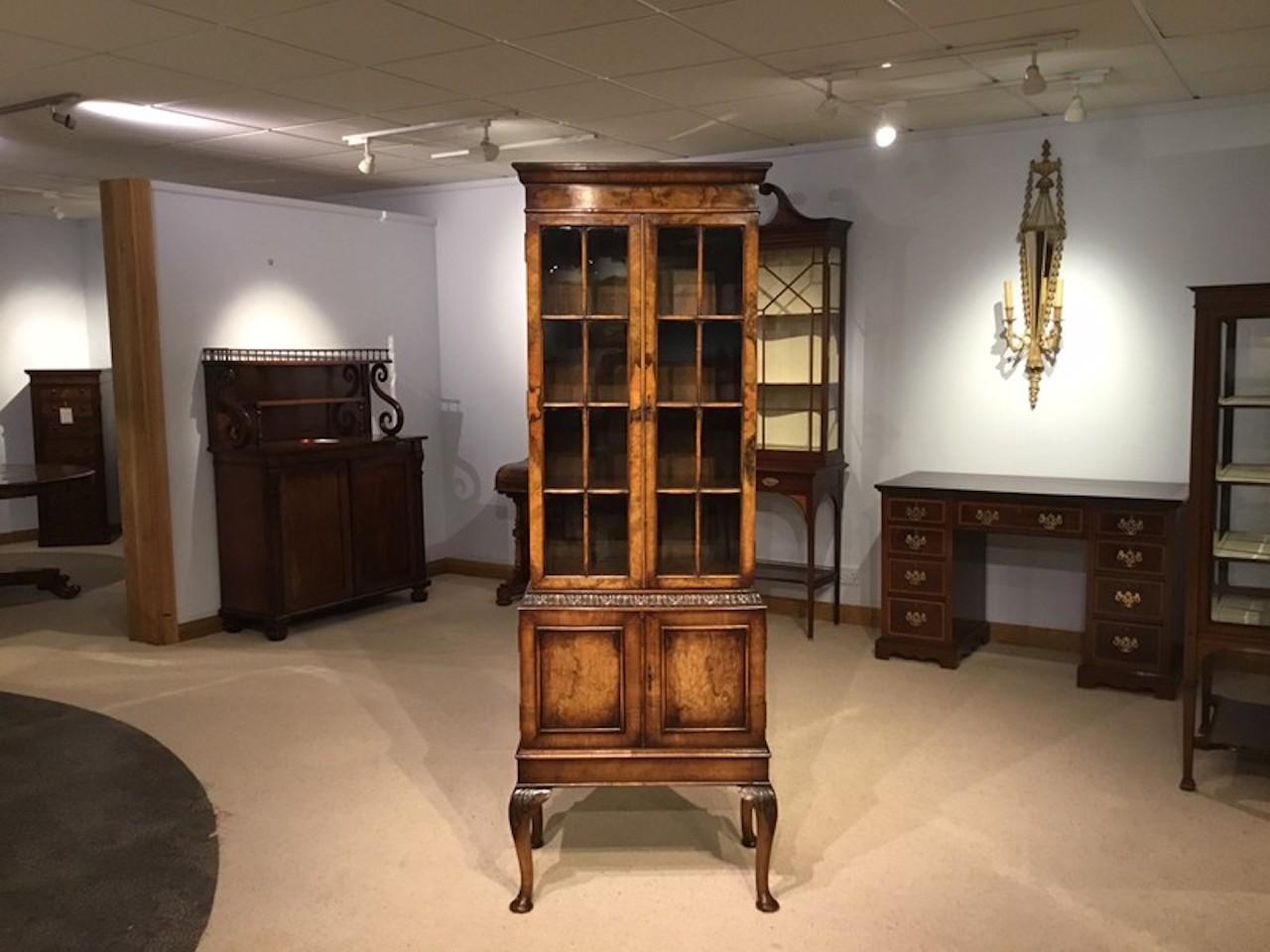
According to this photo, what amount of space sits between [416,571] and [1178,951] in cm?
482

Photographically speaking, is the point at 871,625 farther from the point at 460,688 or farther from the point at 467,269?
the point at 467,269

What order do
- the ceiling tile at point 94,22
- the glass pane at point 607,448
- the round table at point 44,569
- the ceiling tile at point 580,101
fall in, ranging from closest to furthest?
the glass pane at point 607,448 → the ceiling tile at point 94,22 → the ceiling tile at point 580,101 → the round table at point 44,569

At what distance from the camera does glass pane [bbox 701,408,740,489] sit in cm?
289

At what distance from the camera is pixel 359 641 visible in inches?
225

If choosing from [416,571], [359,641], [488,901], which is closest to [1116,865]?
[488,901]

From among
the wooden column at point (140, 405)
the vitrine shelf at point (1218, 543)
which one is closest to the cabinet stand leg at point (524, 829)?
the vitrine shelf at point (1218, 543)

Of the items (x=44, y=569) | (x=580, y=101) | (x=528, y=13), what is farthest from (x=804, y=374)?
(x=44, y=569)

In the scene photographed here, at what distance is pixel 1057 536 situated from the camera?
4.79 m

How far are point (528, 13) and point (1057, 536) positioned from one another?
319cm

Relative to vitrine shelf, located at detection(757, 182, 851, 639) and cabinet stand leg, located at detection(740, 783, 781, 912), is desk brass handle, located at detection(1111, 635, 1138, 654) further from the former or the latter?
cabinet stand leg, located at detection(740, 783, 781, 912)

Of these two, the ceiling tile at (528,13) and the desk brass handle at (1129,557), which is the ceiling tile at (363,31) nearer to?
the ceiling tile at (528,13)

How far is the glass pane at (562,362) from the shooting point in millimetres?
2889

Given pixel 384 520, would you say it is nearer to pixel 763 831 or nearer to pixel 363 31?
pixel 363 31

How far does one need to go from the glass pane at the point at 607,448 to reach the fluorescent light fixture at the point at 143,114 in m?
3.18
